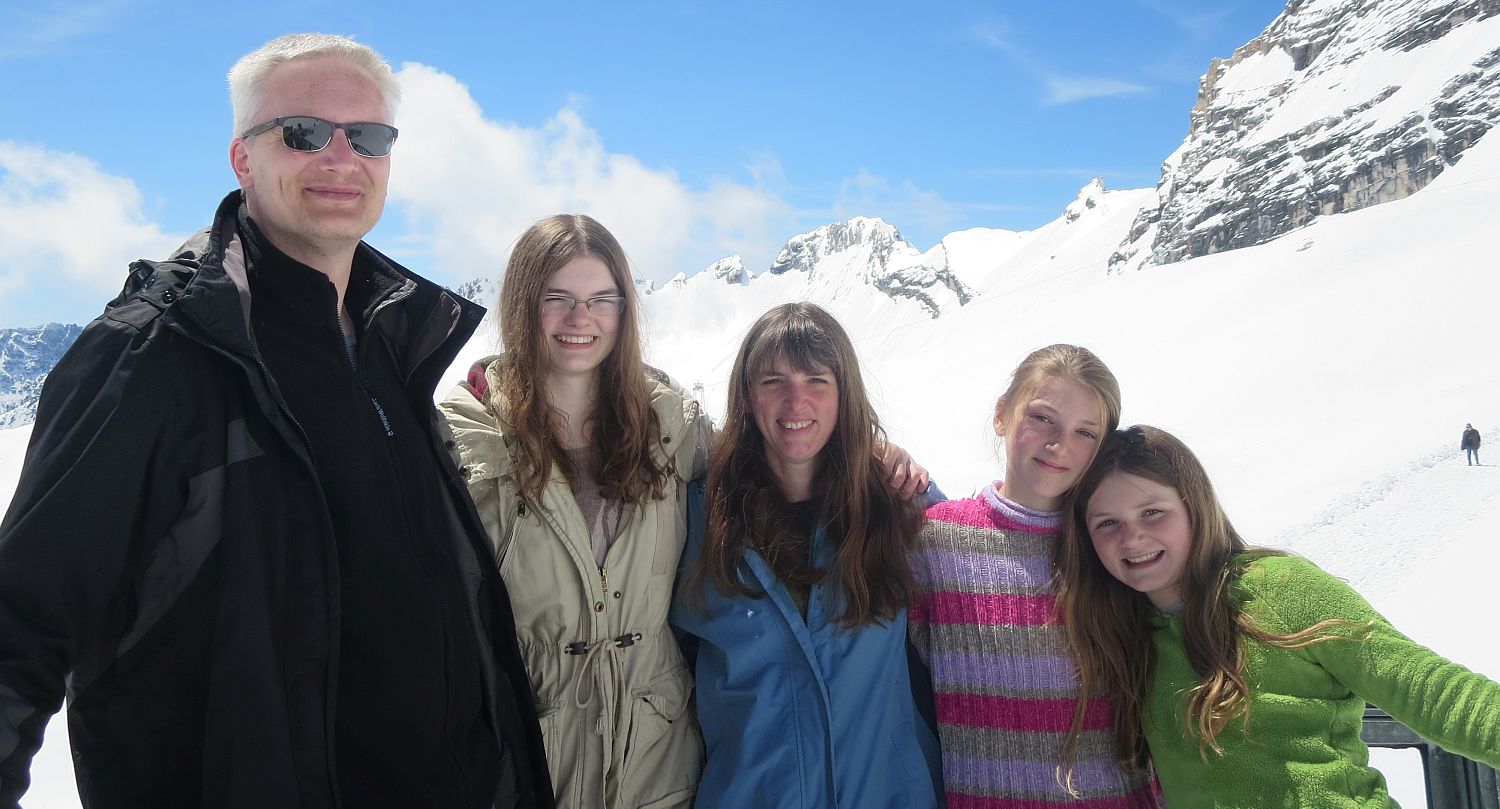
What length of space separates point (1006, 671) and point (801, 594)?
0.71 m

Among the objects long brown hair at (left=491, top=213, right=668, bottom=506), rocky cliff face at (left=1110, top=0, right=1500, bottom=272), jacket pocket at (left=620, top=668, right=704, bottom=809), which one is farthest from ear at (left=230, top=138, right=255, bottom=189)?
rocky cliff face at (left=1110, top=0, right=1500, bottom=272)

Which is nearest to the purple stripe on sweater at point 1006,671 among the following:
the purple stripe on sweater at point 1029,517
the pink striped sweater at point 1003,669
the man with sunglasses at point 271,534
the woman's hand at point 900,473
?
the pink striped sweater at point 1003,669

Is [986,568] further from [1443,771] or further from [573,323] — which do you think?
[573,323]

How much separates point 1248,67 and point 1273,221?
3936 centimetres

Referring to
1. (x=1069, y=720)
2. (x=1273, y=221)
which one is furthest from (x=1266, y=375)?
(x=1273, y=221)

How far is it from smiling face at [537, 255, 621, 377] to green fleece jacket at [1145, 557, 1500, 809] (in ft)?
7.04

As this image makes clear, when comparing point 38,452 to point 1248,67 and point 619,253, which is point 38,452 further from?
point 1248,67

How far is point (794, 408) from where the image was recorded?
2939mm

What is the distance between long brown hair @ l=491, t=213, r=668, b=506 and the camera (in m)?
2.89

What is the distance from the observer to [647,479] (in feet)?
9.70

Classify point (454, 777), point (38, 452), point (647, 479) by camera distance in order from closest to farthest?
point (38, 452) < point (454, 777) < point (647, 479)

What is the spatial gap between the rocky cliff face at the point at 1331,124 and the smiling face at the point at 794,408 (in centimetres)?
6874

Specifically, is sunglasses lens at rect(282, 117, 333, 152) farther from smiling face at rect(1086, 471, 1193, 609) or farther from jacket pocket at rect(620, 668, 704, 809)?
smiling face at rect(1086, 471, 1193, 609)

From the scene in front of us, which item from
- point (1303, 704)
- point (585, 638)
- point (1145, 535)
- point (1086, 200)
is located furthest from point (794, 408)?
point (1086, 200)
